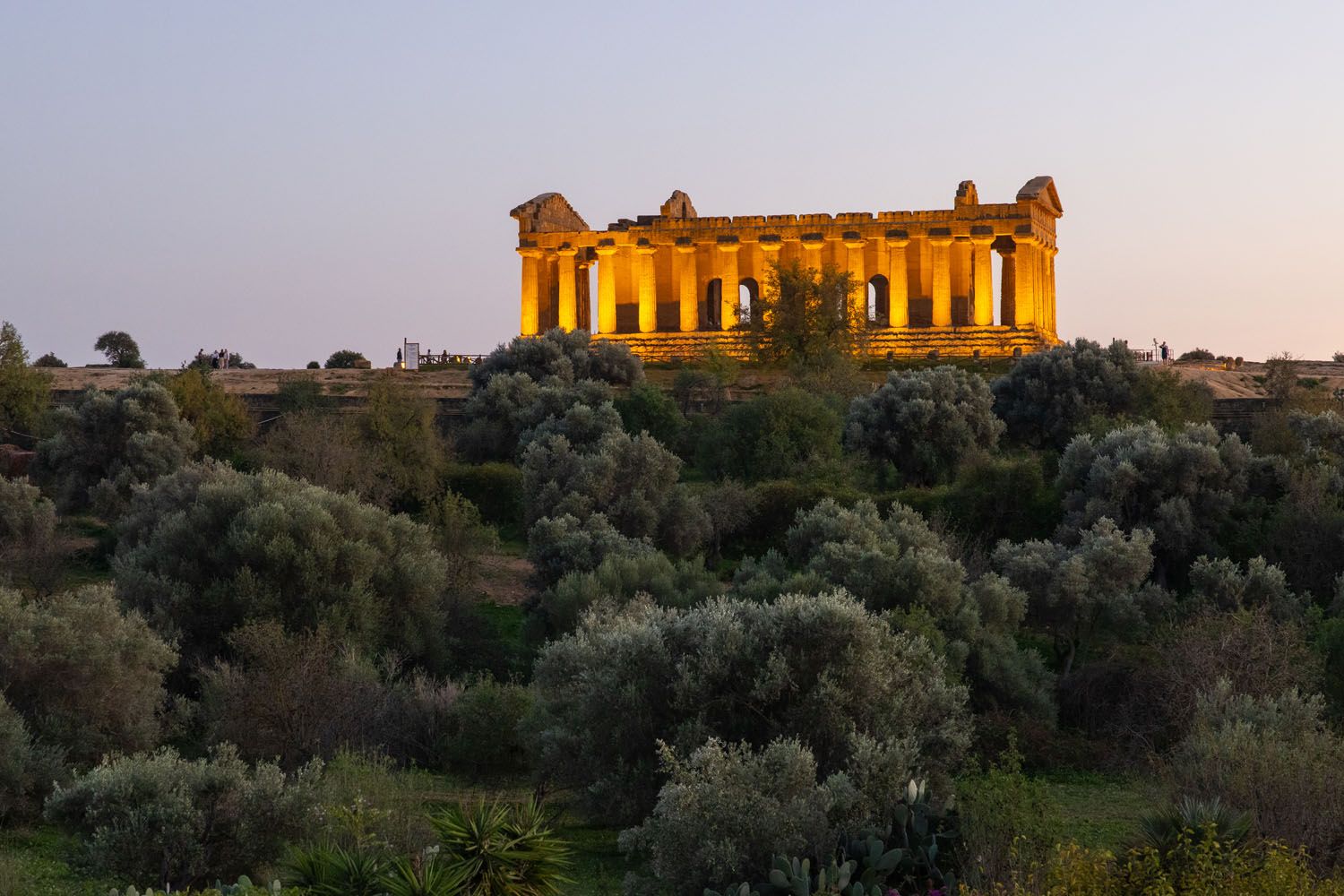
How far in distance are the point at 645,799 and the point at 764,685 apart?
1.74 meters

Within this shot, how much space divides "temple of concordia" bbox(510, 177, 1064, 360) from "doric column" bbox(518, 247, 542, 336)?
3 centimetres

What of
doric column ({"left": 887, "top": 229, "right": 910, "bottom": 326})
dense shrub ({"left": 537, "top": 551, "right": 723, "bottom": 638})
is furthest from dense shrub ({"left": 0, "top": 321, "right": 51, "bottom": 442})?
doric column ({"left": 887, "top": 229, "right": 910, "bottom": 326})

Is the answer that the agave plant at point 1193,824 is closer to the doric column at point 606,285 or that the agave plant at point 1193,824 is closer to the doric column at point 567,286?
the doric column at point 606,285

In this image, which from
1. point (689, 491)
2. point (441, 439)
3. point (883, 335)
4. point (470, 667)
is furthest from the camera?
point (883, 335)

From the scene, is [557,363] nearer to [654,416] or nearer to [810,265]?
[654,416]

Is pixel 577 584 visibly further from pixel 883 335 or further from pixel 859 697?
pixel 883 335

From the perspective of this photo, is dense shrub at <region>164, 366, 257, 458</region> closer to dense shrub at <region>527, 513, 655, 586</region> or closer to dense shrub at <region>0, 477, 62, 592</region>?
dense shrub at <region>0, 477, 62, 592</region>

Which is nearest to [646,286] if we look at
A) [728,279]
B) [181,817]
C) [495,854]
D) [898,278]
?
[728,279]

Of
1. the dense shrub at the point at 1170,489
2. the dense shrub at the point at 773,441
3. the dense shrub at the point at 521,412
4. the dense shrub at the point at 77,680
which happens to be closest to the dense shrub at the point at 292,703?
the dense shrub at the point at 77,680

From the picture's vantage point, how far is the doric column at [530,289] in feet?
234

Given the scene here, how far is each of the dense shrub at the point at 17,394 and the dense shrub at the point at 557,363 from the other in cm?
1142

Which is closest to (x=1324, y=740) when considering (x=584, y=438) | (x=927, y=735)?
(x=927, y=735)

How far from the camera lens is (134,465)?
44031mm

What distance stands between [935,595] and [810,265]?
4029 centimetres
